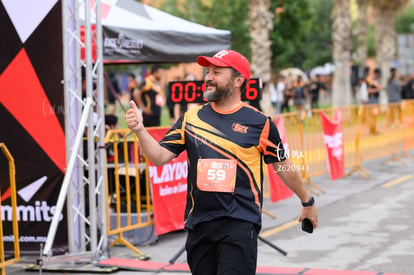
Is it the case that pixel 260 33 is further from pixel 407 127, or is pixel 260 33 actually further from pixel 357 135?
pixel 357 135

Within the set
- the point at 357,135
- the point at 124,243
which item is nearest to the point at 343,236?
the point at 124,243

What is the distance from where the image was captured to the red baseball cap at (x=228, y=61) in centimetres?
487

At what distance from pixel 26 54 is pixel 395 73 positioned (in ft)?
53.4

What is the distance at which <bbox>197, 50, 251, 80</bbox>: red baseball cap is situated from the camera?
4.87 m

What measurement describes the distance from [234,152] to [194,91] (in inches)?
184

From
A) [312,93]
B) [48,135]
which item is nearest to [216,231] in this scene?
[48,135]

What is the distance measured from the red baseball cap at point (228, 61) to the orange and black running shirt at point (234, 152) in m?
0.23

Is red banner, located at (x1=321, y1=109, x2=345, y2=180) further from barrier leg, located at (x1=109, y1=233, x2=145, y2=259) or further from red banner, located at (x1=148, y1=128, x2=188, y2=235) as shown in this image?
barrier leg, located at (x1=109, y1=233, x2=145, y2=259)

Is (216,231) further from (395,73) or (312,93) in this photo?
(312,93)

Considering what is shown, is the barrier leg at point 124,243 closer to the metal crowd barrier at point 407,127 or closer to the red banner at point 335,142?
the red banner at point 335,142

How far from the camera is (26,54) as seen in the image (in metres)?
8.20

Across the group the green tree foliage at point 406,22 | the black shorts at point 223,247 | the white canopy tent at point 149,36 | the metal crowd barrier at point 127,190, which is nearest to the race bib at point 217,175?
the black shorts at point 223,247

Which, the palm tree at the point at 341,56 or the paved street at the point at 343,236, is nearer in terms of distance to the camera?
the paved street at the point at 343,236

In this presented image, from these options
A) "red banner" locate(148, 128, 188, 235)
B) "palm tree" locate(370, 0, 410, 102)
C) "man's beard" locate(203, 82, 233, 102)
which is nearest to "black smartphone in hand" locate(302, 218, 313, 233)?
"man's beard" locate(203, 82, 233, 102)
